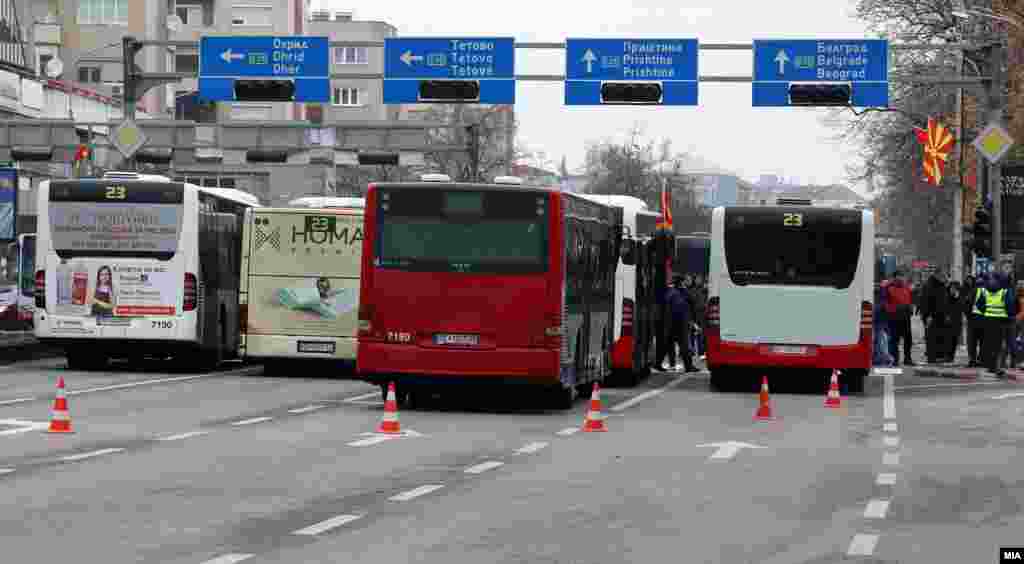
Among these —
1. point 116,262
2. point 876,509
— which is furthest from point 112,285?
point 876,509

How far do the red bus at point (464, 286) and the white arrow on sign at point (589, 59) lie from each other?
66.9 ft

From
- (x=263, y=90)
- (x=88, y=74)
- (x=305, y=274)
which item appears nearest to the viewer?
(x=305, y=274)

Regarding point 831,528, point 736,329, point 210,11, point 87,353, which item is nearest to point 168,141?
point 87,353

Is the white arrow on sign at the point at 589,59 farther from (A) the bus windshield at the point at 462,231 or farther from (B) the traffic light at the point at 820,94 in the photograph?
(A) the bus windshield at the point at 462,231

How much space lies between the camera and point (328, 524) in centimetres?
1273

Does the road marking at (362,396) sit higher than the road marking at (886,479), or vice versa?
the road marking at (886,479)

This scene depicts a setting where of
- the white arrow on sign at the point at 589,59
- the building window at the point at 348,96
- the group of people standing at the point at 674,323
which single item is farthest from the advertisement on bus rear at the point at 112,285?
the building window at the point at 348,96

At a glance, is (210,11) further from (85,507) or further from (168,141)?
(85,507)

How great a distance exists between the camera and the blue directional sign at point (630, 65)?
44750mm

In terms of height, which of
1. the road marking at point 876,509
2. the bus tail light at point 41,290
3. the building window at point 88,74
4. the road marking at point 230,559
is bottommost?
the road marking at point 876,509

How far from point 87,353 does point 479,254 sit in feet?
35.6

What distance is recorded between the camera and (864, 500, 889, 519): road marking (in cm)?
1383

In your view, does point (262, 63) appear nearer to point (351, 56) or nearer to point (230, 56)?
point (230, 56)

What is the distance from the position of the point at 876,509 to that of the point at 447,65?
31918mm
